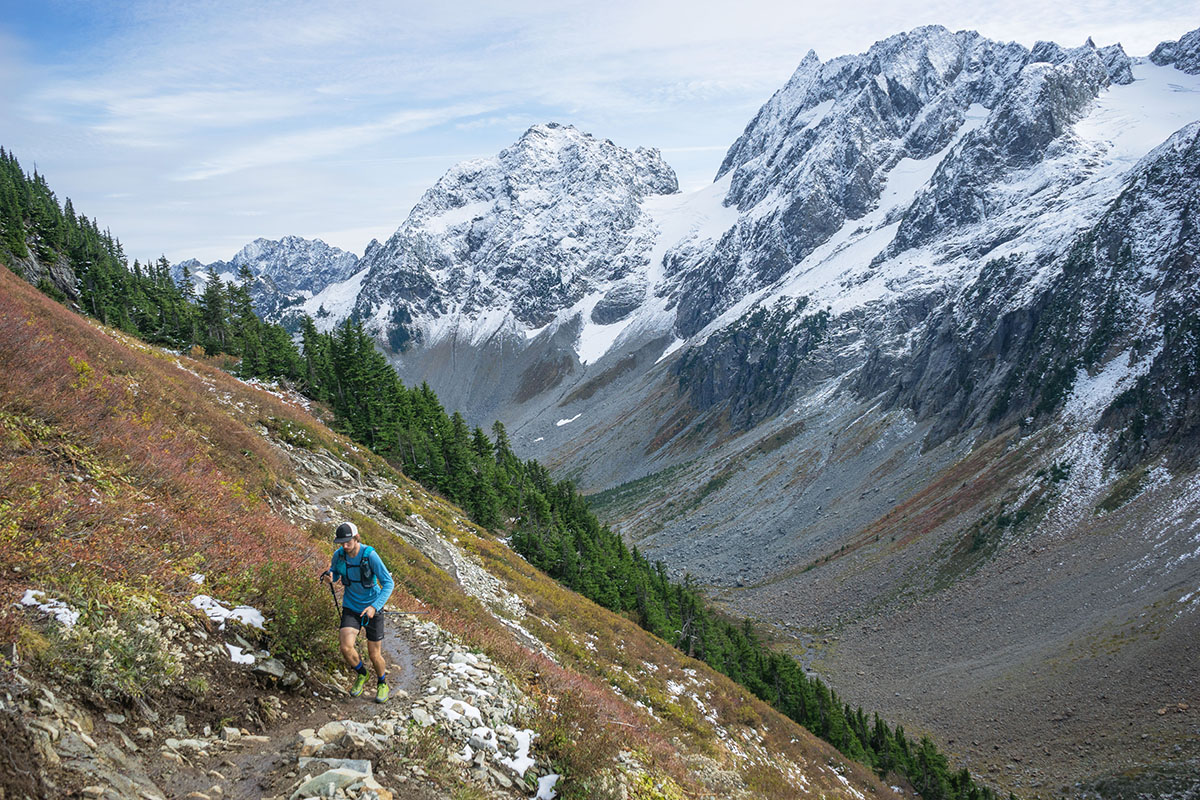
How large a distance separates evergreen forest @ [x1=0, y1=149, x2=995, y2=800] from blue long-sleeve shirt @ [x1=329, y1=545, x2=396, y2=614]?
37.3 meters

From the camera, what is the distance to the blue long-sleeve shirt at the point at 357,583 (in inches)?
365

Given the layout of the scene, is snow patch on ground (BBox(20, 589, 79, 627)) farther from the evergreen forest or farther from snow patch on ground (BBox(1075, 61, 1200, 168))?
snow patch on ground (BBox(1075, 61, 1200, 168))

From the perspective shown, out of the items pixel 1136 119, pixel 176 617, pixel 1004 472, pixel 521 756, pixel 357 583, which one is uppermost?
pixel 1136 119

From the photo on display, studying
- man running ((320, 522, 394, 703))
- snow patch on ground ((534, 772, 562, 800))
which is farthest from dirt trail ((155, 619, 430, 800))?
snow patch on ground ((534, 772, 562, 800))

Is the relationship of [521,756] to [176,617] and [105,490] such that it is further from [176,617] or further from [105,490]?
[105,490]

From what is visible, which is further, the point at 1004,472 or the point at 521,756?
the point at 1004,472

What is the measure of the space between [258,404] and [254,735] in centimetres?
2502

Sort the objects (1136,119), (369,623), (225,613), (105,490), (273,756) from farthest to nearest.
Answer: (1136,119)
(105,490)
(369,623)
(225,613)
(273,756)

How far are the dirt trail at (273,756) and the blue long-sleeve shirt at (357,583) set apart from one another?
4.05 ft

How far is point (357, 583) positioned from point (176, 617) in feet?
7.45

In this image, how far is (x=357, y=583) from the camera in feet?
30.4

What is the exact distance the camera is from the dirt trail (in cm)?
625

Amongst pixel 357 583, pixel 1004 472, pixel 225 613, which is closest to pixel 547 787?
pixel 357 583

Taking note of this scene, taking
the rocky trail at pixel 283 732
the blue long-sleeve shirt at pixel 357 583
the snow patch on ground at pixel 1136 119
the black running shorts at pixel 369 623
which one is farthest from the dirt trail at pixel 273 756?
the snow patch on ground at pixel 1136 119
